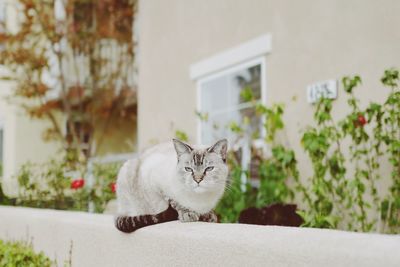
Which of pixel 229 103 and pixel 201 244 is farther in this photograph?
pixel 229 103

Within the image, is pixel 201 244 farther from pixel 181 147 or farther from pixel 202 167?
pixel 181 147

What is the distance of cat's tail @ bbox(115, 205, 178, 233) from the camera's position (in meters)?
3.14

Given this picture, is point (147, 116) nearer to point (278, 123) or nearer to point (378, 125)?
point (278, 123)

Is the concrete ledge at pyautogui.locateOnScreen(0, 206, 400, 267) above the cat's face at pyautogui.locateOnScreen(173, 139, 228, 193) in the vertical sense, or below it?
below

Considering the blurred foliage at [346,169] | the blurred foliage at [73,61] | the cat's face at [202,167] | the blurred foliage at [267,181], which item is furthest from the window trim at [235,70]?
the blurred foliage at [73,61]

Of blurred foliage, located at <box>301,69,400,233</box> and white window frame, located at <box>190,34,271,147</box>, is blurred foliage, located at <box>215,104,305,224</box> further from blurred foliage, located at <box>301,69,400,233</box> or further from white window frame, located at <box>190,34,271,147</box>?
white window frame, located at <box>190,34,271,147</box>

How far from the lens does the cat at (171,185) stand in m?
2.88

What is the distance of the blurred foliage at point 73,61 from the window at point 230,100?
4.57 metres

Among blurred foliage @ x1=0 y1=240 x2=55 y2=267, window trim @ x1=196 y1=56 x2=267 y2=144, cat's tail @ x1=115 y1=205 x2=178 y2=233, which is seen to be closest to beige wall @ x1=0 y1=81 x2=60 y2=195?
window trim @ x1=196 y1=56 x2=267 y2=144

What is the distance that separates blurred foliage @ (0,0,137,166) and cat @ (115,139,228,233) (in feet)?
27.5

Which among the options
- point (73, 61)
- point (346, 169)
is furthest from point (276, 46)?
point (73, 61)

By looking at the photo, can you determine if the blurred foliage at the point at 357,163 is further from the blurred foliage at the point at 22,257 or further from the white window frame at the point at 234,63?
the blurred foliage at the point at 22,257

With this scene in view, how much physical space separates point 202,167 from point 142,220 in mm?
522

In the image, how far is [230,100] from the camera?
7.09 metres
